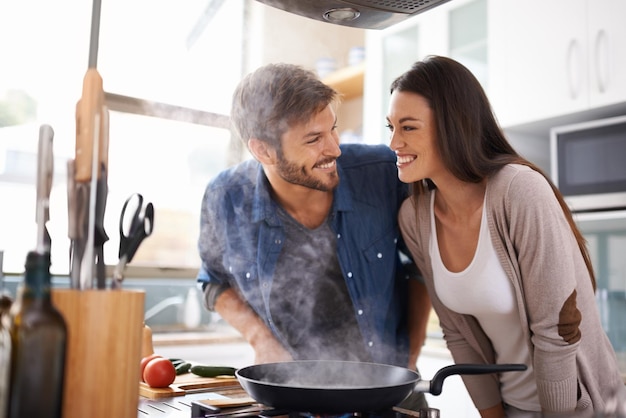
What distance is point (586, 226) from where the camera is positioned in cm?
221

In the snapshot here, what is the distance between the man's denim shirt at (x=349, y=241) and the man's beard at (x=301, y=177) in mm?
44

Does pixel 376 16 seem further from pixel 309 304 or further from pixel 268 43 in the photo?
pixel 268 43

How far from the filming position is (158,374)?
1140 mm

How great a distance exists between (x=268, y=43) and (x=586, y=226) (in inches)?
73.2

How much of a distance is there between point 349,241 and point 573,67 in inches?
51.8

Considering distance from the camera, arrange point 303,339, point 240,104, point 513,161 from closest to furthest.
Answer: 1. point 513,161
2. point 303,339
3. point 240,104

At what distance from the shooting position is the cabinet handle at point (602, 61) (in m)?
2.14

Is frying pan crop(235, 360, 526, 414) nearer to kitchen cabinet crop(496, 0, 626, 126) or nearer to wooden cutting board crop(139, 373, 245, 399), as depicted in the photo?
wooden cutting board crop(139, 373, 245, 399)

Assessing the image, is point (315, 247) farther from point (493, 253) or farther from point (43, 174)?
point (43, 174)

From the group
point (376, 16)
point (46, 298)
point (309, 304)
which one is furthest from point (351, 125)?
point (46, 298)

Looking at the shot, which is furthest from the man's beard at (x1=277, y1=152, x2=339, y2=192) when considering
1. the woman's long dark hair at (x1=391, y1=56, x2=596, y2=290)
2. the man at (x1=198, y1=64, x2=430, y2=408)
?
the woman's long dark hair at (x1=391, y1=56, x2=596, y2=290)

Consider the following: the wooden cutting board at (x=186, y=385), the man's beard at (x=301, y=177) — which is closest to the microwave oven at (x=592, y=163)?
the man's beard at (x=301, y=177)

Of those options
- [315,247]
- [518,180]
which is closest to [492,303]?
[518,180]

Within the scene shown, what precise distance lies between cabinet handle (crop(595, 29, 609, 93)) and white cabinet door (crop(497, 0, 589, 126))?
0.19 ft
